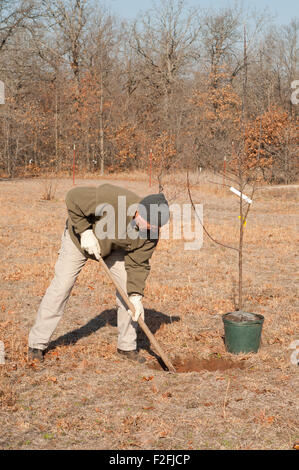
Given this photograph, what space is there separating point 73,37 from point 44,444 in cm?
3027

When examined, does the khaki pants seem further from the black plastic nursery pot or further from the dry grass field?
the black plastic nursery pot

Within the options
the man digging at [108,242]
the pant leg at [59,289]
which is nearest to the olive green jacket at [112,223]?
the man digging at [108,242]

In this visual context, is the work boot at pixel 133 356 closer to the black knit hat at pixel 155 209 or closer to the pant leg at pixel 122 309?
the pant leg at pixel 122 309

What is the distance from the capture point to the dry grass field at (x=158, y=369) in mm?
3484

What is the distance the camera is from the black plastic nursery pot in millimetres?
4879

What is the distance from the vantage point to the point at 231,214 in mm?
15891

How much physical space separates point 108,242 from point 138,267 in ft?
1.19

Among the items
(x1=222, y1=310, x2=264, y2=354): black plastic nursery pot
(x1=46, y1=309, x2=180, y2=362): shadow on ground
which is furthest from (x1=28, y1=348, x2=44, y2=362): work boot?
(x1=222, y1=310, x2=264, y2=354): black plastic nursery pot

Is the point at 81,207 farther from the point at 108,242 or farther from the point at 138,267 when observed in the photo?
the point at 138,267

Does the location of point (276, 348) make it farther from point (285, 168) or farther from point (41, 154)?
point (41, 154)

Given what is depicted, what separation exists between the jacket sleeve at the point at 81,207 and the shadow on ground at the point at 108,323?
4.73ft

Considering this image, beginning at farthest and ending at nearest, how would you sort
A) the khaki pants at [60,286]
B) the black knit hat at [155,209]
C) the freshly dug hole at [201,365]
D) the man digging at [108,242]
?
the freshly dug hole at [201,365] → the khaki pants at [60,286] → the man digging at [108,242] → the black knit hat at [155,209]

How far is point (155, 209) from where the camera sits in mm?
4016

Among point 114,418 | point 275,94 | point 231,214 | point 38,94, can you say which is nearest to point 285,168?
point 275,94
